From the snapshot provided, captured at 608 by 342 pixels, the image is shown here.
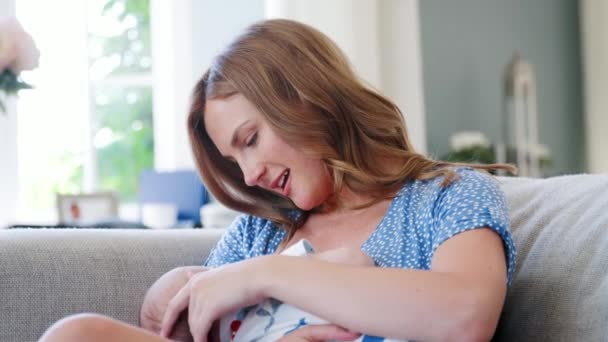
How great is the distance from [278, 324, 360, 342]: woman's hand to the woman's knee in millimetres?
264

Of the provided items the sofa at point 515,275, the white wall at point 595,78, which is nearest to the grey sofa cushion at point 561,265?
the sofa at point 515,275

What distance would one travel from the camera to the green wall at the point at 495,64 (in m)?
4.82

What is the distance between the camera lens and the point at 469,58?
194 inches

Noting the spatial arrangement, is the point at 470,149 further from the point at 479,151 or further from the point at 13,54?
the point at 13,54

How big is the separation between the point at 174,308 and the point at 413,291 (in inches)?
14.7

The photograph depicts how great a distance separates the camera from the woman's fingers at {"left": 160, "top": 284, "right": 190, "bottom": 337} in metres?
1.29

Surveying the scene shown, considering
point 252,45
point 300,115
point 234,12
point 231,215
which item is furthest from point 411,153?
point 234,12

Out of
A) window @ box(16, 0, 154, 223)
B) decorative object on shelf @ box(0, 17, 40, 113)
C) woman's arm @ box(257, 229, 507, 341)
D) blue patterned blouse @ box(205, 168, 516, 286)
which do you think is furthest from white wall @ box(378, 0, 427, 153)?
woman's arm @ box(257, 229, 507, 341)

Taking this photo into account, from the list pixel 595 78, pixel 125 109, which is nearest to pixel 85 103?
pixel 125 109

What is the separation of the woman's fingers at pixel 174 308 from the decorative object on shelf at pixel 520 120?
359 centimetres

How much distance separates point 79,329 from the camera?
1.01m

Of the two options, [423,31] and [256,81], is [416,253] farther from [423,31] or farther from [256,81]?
[423,31]

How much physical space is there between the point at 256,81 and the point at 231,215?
1.91 m

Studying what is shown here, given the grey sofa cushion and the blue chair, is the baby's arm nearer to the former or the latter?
the grey sofa cushion
